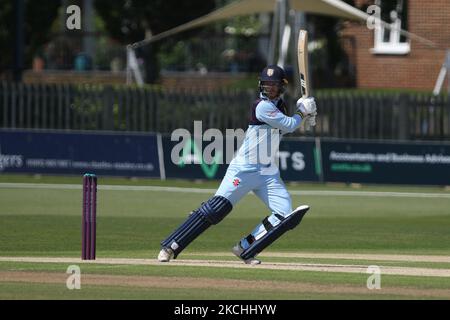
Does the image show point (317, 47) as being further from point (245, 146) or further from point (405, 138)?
point (245, 146)

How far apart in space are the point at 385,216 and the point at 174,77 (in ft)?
62.2

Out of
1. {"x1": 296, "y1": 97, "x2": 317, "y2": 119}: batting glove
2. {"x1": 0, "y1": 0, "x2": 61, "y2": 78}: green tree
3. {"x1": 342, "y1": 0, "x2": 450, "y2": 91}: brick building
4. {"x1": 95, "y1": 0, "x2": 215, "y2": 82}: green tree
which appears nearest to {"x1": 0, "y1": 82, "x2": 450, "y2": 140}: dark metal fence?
{"x1": 0, "y1": 0, "x2": 61, "y2": 78}: green tree

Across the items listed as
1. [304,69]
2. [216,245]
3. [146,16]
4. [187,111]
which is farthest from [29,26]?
[304,69]

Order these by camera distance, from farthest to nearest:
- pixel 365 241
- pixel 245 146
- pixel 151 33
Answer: pixel 151 33, pixel 365 241, pixel 245 146

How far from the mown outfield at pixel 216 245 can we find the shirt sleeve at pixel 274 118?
146 cm

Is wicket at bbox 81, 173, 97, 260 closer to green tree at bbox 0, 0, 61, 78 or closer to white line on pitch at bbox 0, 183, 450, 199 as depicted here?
white line on pitch at bbox 0, 183, 450, 199

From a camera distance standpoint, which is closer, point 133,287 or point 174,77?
point 133,287

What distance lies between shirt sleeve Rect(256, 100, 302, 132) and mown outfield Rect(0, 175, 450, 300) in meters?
1.46

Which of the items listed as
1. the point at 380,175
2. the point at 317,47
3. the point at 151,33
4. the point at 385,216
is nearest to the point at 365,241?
the point at 385,216

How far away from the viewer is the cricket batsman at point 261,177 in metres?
14.1

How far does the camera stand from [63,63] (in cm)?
4184

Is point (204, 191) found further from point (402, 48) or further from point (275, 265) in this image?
point (402, 48)

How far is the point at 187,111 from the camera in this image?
99.0ft
